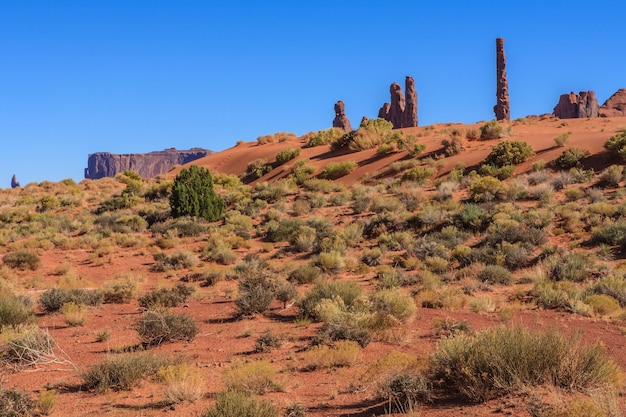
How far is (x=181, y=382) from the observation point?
6156mm

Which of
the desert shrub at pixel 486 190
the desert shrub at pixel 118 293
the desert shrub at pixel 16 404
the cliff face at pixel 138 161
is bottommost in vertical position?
the desert shrub at pixel 16 404

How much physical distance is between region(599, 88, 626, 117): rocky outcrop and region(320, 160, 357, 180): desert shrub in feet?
229

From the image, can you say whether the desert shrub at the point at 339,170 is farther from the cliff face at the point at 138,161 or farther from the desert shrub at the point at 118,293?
the cliff face at the point at 138,161

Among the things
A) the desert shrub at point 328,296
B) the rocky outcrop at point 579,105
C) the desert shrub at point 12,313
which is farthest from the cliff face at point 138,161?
the desert shrub at point 328,296

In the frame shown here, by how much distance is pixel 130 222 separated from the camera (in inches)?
1045

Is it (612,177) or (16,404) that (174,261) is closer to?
(16,404)

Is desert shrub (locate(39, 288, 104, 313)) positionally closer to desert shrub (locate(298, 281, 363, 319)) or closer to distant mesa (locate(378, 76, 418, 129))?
desert shrub (locate(298, 281, 363, 319))

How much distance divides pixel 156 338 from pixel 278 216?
16863 millimetres

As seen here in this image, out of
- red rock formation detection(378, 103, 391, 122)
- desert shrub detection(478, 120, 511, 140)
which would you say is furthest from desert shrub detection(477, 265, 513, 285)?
red rock formation detection(378, 103, 391, 122)

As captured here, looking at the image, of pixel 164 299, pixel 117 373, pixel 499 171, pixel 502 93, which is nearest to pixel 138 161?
pixel 502 93

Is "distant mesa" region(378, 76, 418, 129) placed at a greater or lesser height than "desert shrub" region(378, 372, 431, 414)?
greater

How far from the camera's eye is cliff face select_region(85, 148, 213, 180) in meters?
176

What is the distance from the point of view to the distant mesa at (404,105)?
7900cm

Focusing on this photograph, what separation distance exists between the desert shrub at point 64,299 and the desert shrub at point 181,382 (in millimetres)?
5912
